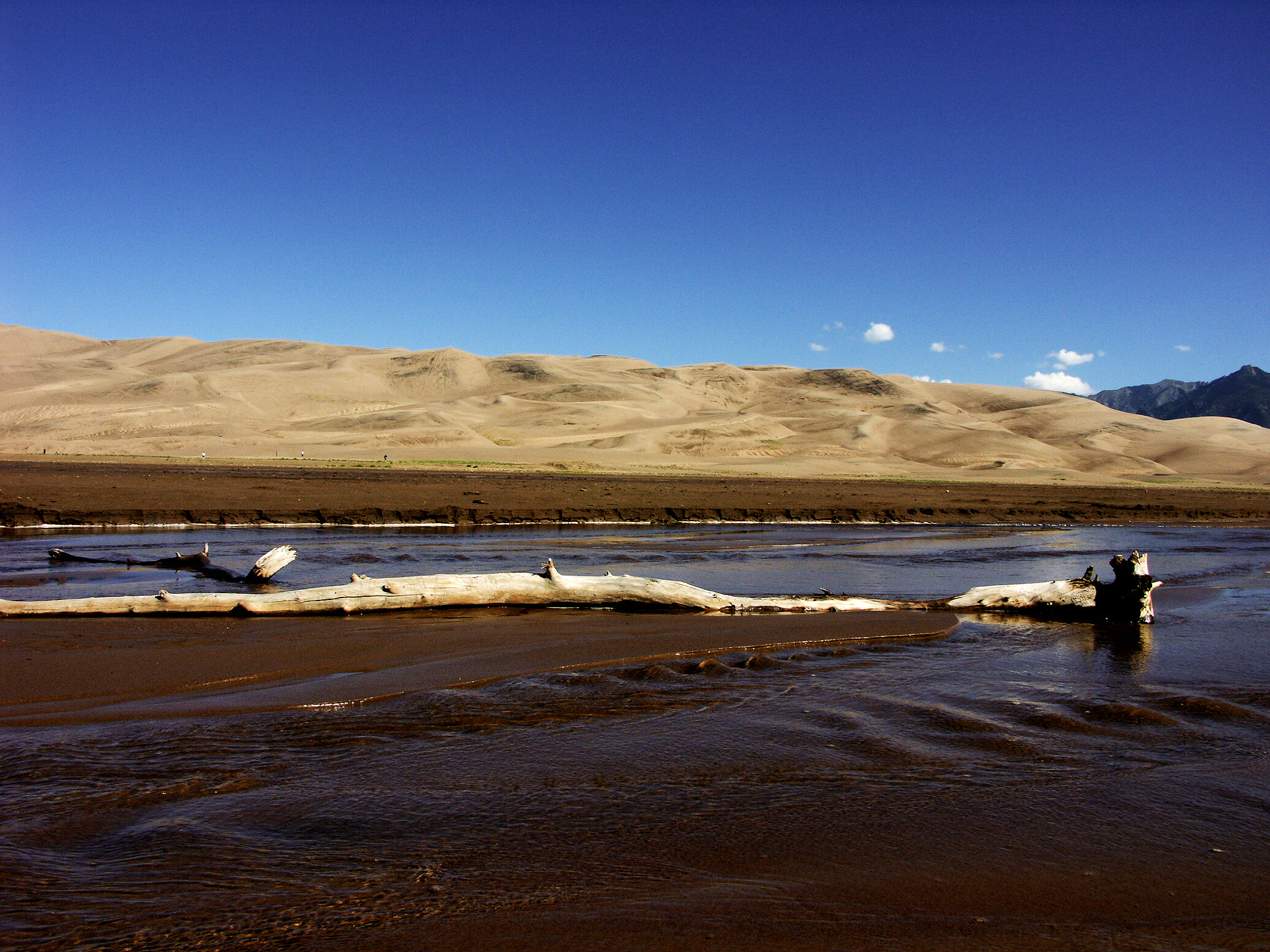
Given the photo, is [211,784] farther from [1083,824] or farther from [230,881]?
[1083,824]

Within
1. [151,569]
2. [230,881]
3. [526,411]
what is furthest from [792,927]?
[526,411]

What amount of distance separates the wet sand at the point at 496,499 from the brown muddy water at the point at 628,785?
1549 centimetres

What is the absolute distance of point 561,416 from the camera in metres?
118

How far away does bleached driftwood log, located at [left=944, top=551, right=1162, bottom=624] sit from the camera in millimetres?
12055

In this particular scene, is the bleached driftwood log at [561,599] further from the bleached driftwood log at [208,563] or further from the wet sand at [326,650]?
the bleached driftwood log at [208,563]

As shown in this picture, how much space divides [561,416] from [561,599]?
353ft

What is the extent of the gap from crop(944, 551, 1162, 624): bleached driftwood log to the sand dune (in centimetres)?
5088

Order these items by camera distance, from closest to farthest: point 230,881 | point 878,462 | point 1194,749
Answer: point 230,881, point 1194,749, point 878,462

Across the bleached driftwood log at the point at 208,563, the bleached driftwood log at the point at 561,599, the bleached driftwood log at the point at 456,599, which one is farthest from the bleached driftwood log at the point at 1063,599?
the bleached driftwood log at the point at 208,563

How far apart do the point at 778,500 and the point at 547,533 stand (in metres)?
15.2

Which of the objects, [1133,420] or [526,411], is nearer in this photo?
[526,411]

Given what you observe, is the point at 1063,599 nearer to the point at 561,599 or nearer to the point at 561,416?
the point at 561,599

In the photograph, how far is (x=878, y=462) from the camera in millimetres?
84688

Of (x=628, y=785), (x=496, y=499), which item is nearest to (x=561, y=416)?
(x=496, y=499)
